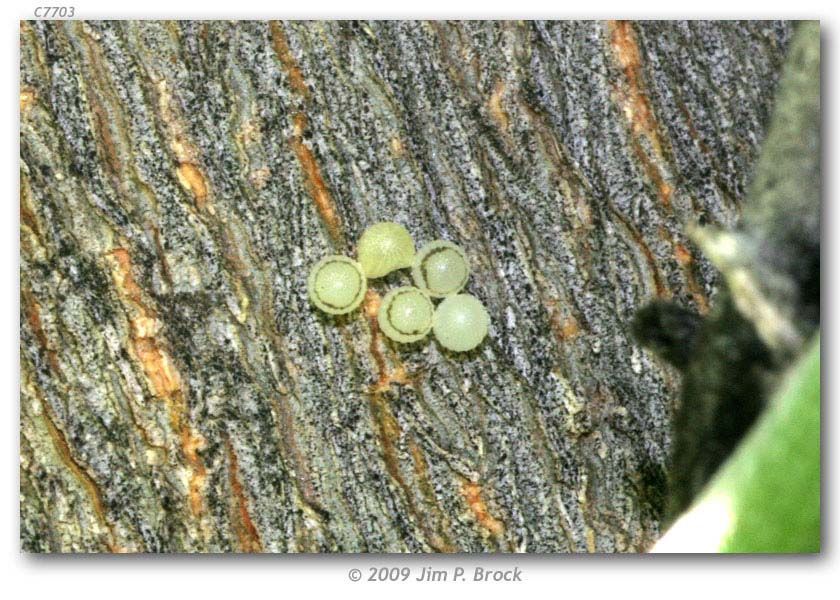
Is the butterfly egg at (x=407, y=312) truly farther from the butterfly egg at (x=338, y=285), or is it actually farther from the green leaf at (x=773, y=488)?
the green leaf at (x=773, y=488)

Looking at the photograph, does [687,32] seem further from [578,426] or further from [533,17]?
[578,426]

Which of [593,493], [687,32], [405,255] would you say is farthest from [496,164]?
[593,493]

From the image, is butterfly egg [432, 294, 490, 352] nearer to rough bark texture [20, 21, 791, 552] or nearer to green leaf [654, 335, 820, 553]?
rough bark texture [20, 21, 791, 552]

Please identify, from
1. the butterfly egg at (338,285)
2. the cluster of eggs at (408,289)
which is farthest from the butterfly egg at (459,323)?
the butterfly egg at (338,285)

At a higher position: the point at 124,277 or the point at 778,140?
the point at 778,140

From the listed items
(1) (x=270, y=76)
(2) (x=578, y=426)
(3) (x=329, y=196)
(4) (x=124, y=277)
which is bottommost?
(2) (x=578, y=426)

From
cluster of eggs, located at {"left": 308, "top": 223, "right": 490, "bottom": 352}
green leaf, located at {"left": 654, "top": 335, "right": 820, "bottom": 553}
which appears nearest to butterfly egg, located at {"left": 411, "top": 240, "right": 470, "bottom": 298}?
cluster of eggs, located at {"left": 308, "top": 223, "right": 490, "bottom": 352}
